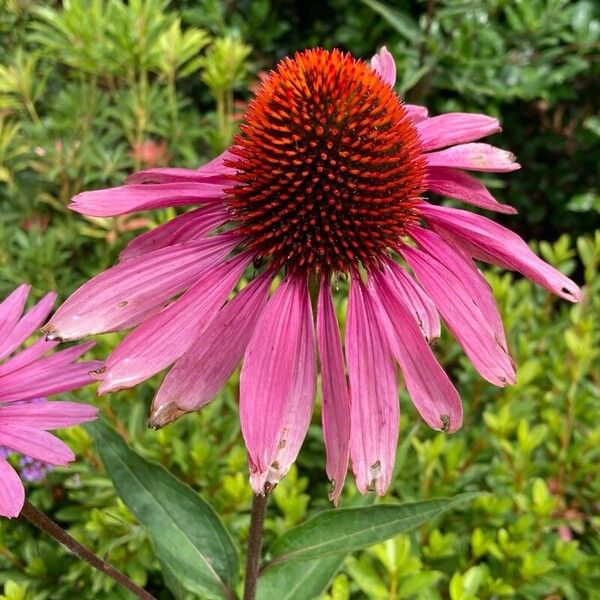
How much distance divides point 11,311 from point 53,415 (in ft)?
0.66

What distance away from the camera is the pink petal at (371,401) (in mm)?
717

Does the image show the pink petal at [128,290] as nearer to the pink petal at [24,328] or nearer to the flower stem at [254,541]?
the pink petal at [24,328]

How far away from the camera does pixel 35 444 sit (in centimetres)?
76

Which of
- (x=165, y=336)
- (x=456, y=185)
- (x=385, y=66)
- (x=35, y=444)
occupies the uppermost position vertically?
(x=385, y=66)

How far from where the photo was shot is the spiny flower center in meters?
0.85

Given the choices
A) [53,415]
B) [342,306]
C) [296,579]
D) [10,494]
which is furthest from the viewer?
[342,306]

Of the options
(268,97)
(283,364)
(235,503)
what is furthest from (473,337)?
(235,503)

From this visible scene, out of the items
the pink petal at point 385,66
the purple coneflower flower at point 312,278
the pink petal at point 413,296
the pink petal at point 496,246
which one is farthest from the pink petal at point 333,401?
the pink petal at point 385,66

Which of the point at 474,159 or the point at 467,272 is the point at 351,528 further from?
A: the point at 474,159

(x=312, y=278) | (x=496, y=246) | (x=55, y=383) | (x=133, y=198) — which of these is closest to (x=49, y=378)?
(x=55, y=383)

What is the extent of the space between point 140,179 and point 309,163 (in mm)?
252

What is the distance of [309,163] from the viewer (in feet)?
2.79

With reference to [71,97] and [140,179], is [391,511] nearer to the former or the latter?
[140,179]

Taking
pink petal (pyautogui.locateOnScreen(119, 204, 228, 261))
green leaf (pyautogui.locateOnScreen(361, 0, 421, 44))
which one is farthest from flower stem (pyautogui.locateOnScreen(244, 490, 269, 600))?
green leaf (pyautogui.locateOnScreen(361, 0, 421, 44))
